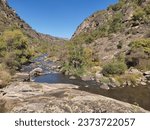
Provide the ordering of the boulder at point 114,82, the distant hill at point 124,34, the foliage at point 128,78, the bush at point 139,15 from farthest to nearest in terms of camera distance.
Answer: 1. the bush at point 139,15
2. the distant hill at point 124,34
3. the foliage at point 128,78
4. the boulder at point 114,82

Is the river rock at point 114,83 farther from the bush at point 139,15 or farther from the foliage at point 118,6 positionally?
the foliage at point 118,6

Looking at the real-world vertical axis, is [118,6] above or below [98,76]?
above

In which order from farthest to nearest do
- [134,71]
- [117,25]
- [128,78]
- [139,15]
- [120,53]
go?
[117,25] < [139,15] < [120,53] < [134,71] < [128,78]

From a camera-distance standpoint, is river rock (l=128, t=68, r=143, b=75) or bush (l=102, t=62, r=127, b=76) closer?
bush (l=102, t=62, r=127, b=76)

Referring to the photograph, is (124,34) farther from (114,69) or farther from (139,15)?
(114,69)

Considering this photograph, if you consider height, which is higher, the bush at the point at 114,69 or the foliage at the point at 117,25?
the foliage at the point at 117,25

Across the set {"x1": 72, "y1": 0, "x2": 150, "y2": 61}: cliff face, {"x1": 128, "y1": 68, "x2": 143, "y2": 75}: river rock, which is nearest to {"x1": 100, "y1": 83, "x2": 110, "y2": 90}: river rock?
{"x1": 128, "y1": 68, "x2": 143, "y2": 75}: river rock

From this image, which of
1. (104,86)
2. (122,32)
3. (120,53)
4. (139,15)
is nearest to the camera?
(104,86)

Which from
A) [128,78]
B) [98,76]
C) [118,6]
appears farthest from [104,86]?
[118,6]

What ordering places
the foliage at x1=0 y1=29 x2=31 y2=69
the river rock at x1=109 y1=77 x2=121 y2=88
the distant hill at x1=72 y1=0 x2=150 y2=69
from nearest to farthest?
the river rock at x1=109 y1=77 x2=121 y2=88 → the foliage at x1=0 y1=29 x2=31 y2=69 → the distant hill at x1=72 y1=0 x2=150 y2=69

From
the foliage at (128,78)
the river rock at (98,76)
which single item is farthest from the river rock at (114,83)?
the river rock at (98,76)

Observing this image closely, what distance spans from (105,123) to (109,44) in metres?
74.1

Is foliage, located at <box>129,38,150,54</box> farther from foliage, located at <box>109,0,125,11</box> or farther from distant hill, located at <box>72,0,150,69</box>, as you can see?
foliage, located at <box>109,0,125,11</box>

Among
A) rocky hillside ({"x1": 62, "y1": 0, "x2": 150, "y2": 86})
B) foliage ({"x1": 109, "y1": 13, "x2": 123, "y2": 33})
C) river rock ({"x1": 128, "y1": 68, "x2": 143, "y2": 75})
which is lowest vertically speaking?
river rock ({"x1": 128, "y1": 68, "x2": 143, "y2": 75})
